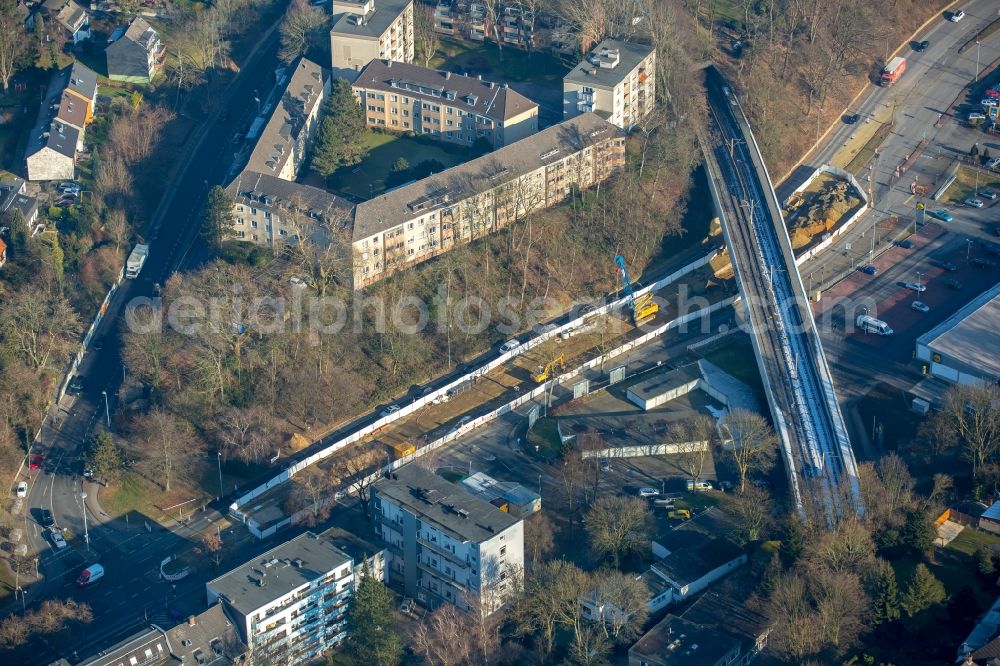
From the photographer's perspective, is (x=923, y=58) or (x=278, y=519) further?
(x=923, y=58)

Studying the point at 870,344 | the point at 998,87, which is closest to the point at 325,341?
the point at 870,344

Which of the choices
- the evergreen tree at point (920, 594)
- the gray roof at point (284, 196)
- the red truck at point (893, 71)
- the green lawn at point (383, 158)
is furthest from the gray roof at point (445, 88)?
the evergreen tree at point (920, 594)

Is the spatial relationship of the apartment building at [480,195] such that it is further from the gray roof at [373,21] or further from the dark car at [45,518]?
the dark car at [45,518]

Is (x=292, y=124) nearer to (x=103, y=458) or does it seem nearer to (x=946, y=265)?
(x=103, y=458)

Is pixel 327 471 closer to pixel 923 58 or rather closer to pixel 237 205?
pixel 237 205

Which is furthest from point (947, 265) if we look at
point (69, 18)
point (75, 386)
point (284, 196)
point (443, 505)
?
point (69, 18)
